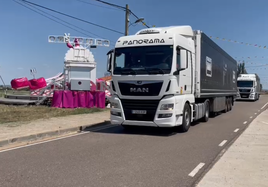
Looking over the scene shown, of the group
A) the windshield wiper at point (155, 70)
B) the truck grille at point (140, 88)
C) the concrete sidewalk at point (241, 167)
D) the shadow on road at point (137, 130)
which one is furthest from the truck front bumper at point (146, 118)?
the concrete sidewalk at point (241, 167)

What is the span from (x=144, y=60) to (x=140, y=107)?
1595 mm

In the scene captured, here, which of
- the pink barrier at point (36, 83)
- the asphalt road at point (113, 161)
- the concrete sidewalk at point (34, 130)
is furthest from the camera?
the pink barrier at point (36, 83)

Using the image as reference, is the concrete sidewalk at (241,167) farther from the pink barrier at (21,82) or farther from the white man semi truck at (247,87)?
the white man semi truck at (247,87)

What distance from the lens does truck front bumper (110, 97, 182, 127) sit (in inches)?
377

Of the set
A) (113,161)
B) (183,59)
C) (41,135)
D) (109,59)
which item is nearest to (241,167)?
(113,161)

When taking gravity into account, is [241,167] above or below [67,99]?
below

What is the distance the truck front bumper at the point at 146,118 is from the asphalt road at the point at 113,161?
458 mm

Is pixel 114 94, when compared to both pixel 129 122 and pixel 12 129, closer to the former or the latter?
pixel 129 122

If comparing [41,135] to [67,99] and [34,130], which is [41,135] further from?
[67,99]

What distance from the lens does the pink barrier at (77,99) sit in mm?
17812

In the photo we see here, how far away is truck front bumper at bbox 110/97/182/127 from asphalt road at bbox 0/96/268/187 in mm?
458

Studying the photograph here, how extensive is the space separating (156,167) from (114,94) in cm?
478

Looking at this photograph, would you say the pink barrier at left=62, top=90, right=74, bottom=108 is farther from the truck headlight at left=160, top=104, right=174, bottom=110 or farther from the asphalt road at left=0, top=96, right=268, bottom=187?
the truck headlight at left=160, top=104, right=174, bottom=110

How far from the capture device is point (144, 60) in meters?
9.91
